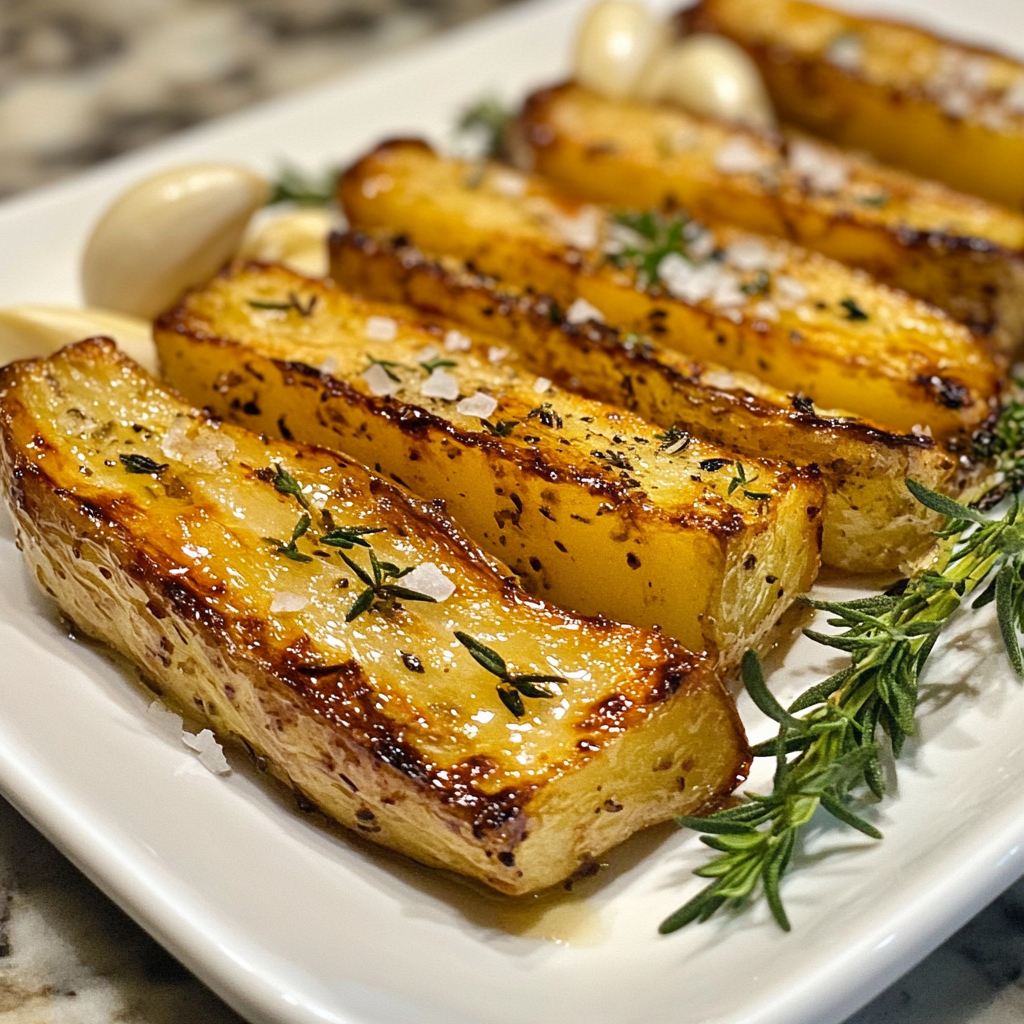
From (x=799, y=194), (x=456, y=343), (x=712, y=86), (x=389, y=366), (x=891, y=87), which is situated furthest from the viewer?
(x=712, y=86)

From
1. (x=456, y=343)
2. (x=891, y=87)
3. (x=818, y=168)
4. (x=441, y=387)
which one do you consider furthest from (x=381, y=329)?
(x=891, y=87)

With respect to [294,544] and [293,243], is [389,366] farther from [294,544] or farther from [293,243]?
[293,243]

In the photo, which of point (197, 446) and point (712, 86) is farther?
point (712, 86)

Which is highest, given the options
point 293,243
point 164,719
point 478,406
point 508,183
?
point 508,183

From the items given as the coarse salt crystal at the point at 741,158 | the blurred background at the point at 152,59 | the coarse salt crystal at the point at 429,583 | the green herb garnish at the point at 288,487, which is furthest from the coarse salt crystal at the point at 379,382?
the blurred background at the point at 152,59

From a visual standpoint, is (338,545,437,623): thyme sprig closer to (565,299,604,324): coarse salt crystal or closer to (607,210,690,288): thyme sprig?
(565,299,604,324): coarse salt crystal

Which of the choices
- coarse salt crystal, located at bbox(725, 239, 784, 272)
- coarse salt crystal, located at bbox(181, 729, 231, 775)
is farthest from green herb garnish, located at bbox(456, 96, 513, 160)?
coarse salt crystal, located at bbox(181, 729, 231, 775)
